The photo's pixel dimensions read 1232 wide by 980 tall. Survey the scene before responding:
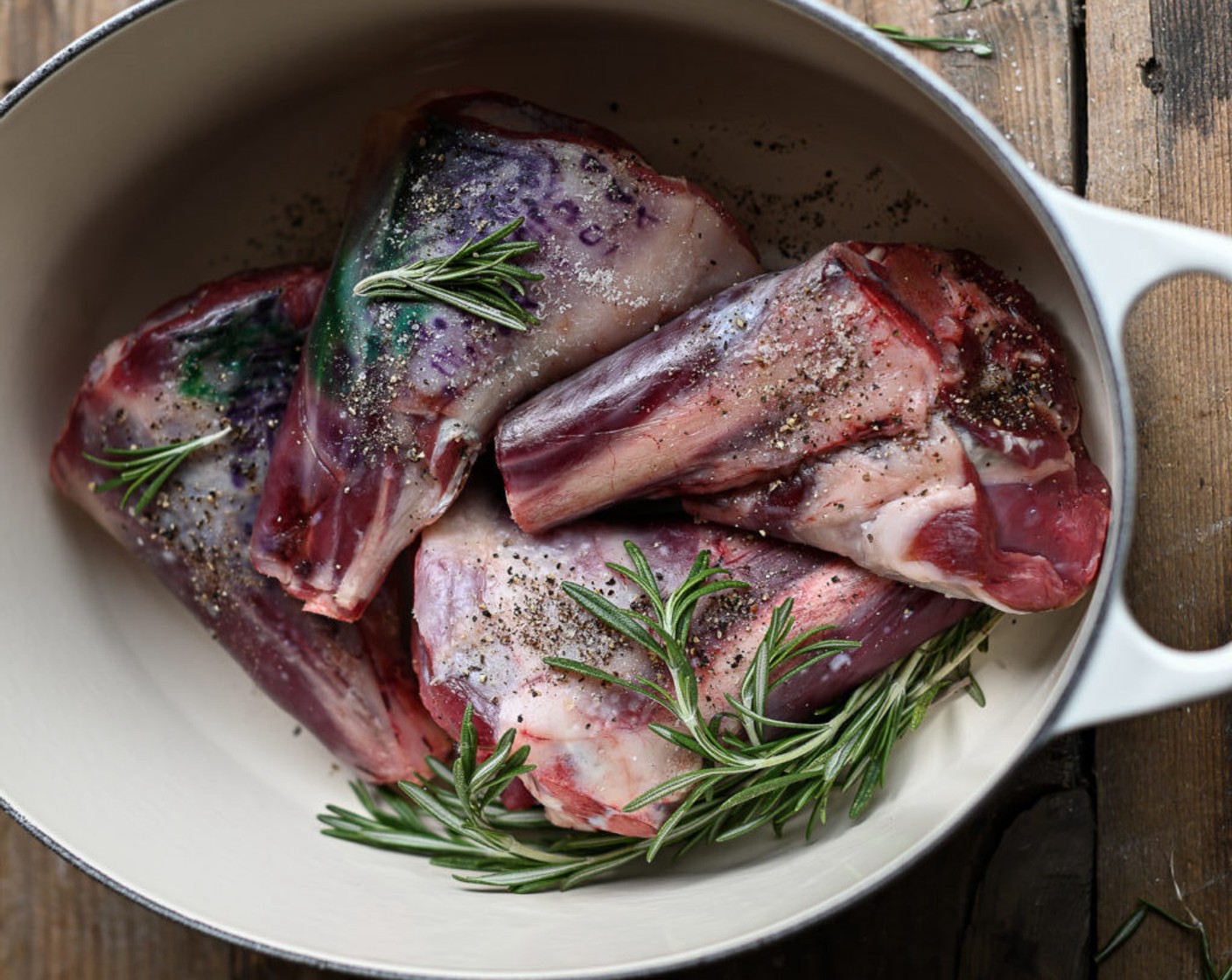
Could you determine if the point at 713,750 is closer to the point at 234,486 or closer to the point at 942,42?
the point at 234,486

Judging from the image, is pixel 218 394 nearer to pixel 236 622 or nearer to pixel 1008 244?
pixel 236 622

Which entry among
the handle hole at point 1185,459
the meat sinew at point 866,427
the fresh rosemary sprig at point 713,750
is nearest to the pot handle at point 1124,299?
the meat sinew at point 866,427

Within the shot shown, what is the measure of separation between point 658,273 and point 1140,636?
656 mm

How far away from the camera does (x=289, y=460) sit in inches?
56.7

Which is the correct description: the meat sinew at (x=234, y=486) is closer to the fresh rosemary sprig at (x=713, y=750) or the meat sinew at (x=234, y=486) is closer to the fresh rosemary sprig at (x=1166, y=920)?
the fresh rosemary sprig at (x=713, y=750)

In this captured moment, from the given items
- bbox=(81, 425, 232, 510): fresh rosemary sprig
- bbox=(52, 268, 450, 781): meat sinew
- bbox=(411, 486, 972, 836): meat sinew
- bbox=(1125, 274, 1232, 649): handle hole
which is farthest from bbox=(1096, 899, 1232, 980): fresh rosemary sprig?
bbox=(81, 425, 232, 510): fresh rosemary sprig

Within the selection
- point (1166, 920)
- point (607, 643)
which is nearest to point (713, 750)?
point (607, 643)

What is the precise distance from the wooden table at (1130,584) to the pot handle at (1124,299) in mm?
383

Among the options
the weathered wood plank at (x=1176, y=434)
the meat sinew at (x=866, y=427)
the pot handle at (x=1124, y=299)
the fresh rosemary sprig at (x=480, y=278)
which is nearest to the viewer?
the pot handle at (x=1124, y=299)

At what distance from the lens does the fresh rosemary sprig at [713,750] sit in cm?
130

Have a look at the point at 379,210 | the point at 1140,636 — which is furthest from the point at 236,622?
the point at 1140,636

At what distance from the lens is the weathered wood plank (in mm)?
1463

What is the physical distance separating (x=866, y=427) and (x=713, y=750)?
0.39m

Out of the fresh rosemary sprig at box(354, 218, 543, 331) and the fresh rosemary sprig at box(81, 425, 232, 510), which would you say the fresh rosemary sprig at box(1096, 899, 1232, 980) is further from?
the fresh rosemary sprig at box(81, 425, 232, 510)
